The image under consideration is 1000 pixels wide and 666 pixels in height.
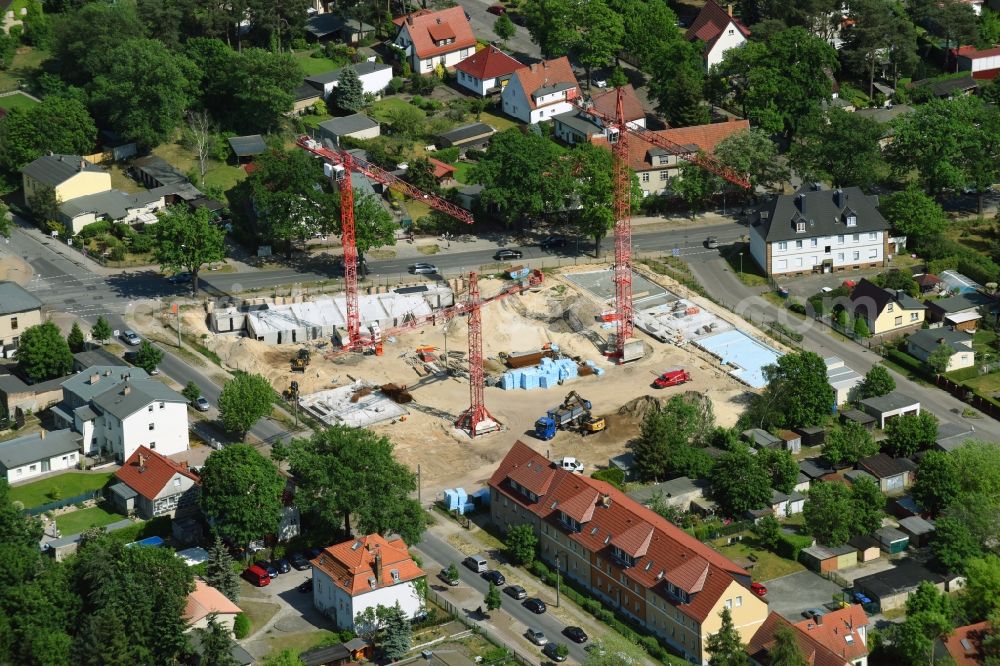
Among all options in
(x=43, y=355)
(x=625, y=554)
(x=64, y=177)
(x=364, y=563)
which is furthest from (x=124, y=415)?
(x=64, y=177)

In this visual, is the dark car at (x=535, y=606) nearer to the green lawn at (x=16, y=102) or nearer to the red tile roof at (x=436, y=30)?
the green lawn at (x=16, y=102)

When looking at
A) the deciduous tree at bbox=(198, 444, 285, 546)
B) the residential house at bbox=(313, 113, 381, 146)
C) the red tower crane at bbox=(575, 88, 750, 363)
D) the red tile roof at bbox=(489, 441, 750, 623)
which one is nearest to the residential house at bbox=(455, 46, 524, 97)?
the residential house at bbox=(313, 113, 381, 146)

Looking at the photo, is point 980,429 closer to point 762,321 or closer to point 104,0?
point 762,321

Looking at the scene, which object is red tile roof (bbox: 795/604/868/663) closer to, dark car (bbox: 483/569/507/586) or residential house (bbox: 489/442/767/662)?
residential house (bbox: 489/442/767/662)

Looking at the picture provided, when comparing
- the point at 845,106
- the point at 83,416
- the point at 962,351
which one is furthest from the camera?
the point at 845,106

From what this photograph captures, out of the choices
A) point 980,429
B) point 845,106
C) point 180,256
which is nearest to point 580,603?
point 980,429

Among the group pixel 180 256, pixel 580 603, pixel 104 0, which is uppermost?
pixel 104 0
